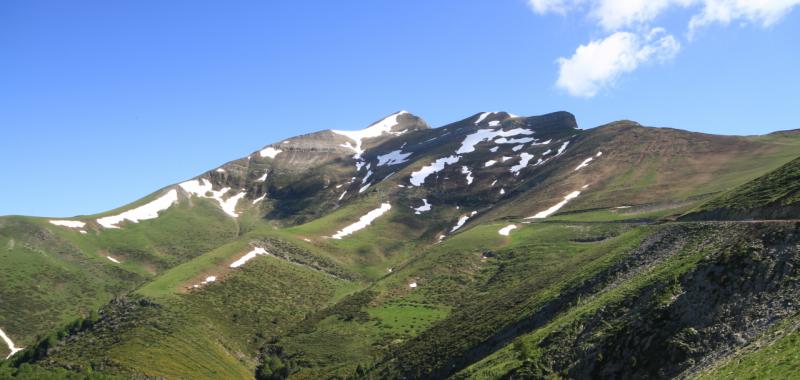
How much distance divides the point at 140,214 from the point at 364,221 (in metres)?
78.6

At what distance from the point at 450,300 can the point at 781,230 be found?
57.9m

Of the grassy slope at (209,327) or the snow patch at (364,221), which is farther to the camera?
the snow patch at (364,221)

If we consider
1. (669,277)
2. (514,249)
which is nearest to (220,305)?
(514,249)

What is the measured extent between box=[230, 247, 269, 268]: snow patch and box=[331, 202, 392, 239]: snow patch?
26294mm

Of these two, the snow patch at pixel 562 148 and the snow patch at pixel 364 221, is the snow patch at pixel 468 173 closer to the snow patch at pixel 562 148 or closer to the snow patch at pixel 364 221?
the snow patch at pixel 562 148

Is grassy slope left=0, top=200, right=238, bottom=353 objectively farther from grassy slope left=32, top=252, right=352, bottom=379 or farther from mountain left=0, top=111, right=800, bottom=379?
grassy slope left=32, top=252, right=352, bottom=379

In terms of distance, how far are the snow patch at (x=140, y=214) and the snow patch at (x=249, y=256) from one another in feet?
235

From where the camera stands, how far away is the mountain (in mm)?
34469

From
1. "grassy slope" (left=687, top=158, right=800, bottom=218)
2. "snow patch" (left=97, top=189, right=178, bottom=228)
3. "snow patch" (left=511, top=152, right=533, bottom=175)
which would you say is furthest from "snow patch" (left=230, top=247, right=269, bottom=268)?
"snow patch" (left=511, top=152, right=533, bottom=175)

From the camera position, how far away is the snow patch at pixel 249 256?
107938 mm

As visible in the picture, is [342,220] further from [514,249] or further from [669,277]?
[669,277]

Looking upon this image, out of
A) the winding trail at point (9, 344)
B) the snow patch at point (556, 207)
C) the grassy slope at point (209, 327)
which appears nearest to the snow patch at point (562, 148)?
the snow patch at point (556, 207)

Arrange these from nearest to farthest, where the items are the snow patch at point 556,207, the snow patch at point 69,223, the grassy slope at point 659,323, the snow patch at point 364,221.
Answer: the grassy slope at point 659,323 → the snow patch at point 556,207 → the snow patch at point 364,221 → the snow patch at point 69,223

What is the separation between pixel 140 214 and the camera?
18138 centimetres
